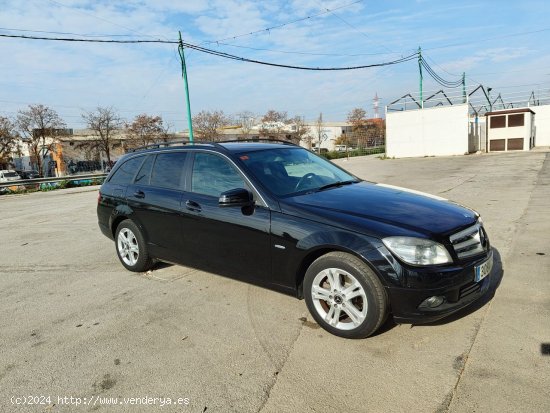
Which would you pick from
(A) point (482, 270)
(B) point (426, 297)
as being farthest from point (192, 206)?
(A) point (482, 270)

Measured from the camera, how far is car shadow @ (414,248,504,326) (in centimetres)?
346

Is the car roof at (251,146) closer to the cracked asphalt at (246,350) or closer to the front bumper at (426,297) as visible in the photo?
the cracked asphalt at (246,350)

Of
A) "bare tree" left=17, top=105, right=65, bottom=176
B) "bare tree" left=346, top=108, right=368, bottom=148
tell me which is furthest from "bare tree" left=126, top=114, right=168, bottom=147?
"bare tree" left=346, top=108, right=368, bottom=148

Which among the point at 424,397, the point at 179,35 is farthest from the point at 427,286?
the point at 179,35

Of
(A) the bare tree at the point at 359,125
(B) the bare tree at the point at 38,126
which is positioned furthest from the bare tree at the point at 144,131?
(A) the bare tree at the point at 359,125

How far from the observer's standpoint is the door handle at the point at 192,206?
13.7 feet

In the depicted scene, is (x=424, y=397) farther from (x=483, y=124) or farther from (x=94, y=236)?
(x=483, y=124)

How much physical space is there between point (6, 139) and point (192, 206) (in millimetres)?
52244

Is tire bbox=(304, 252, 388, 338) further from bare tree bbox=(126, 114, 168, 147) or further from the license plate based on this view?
bare tree bbox=(126, 114, 168, 147)

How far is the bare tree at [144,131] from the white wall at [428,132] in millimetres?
31602

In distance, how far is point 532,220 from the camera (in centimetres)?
694

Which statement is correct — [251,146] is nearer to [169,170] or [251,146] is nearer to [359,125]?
[169,170]

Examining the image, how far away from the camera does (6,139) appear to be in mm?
46312

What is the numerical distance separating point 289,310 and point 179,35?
802 inches
